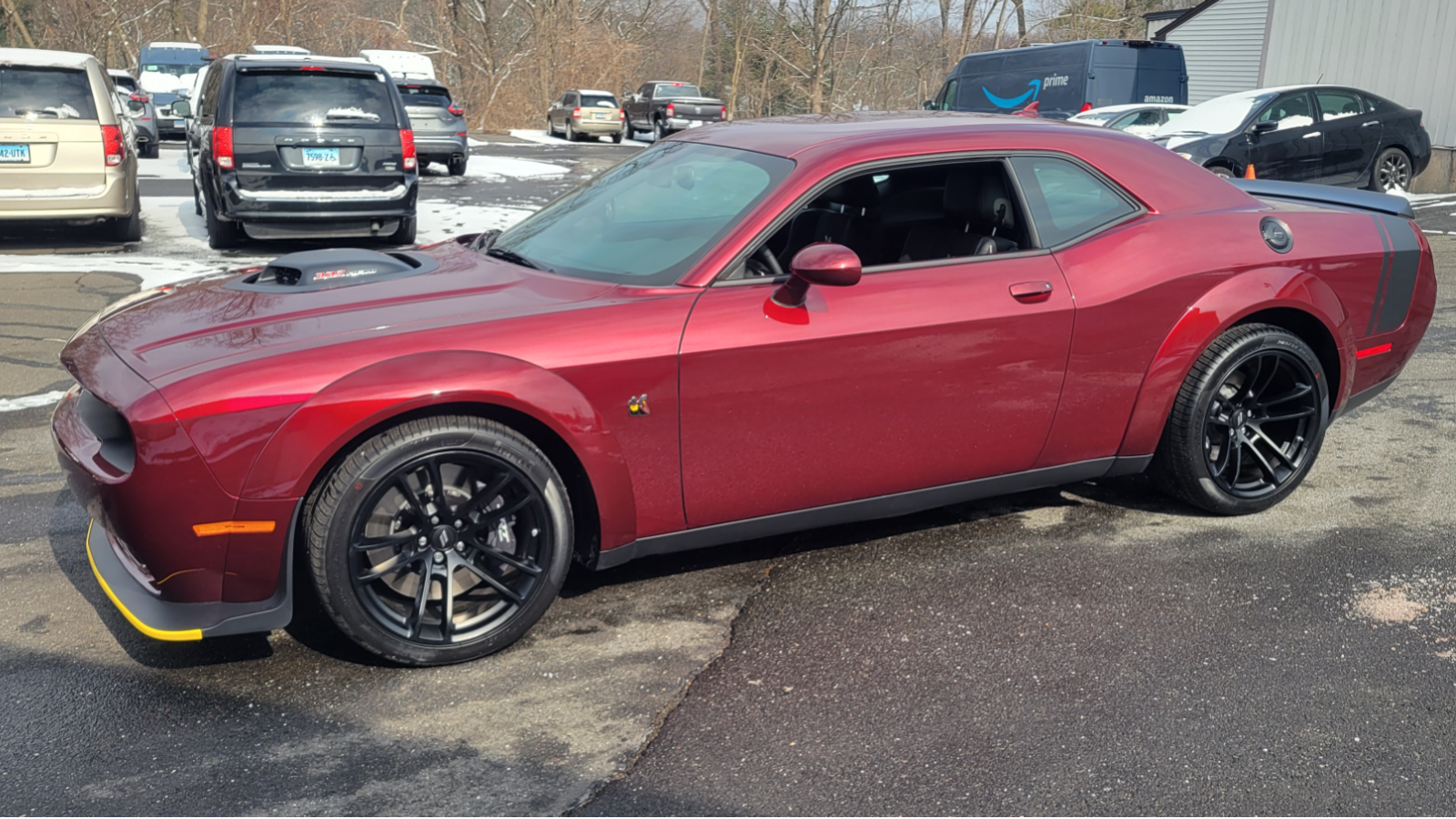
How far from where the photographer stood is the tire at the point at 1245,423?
4371 millimetres

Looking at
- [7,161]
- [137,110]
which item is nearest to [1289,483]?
[7,161]

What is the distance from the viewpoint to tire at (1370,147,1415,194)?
53.5 ft

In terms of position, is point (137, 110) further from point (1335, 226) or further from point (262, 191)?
point (1335, 226)

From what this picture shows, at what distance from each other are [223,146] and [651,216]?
7.79m

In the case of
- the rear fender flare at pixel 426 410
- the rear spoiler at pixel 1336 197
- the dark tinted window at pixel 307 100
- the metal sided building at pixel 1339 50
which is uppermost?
the metal sided building at pixel 1339 50

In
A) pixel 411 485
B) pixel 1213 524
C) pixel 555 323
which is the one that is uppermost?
pixel 555 323

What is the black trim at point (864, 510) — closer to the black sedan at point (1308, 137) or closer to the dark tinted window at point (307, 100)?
the dark tinted window at point (307, 100)

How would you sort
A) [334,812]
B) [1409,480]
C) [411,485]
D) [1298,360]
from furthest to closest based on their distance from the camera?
[1409,480] → [1298,360] → [411,485] → [334,812]

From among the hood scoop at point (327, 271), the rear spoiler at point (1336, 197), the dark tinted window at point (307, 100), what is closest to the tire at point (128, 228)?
the dark tinted window at point (307, 100)

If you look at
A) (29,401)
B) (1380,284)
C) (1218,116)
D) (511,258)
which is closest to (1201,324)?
(1380,284)

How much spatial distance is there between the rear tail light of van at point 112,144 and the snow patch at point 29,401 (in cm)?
538

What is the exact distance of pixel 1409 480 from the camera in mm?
5133

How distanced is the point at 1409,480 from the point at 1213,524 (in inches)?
46.8

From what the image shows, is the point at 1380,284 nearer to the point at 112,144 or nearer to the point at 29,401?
the point at 29,401
